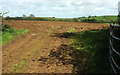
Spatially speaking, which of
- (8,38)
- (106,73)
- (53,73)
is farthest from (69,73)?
(8,38)

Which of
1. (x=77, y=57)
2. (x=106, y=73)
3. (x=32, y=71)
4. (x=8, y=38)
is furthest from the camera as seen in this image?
(x=8, y=38)

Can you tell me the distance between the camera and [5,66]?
224 inches

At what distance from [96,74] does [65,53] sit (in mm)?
2549

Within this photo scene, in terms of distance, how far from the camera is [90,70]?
482 centimetres

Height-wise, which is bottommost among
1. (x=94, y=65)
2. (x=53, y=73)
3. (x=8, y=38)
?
(x=53, y=73)

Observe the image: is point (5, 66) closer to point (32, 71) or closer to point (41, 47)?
point (32, 71)

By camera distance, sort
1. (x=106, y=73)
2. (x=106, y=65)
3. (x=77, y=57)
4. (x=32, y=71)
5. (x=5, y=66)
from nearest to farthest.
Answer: (x=106, y=73)
(x=106, y=65)
(x=32, y=71)
(x=5, y=66)
(x=77, y=57)

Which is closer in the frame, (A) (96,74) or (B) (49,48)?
(A) (96,74)

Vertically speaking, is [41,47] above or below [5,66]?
above

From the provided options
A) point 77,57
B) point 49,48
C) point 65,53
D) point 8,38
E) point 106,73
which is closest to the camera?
point 106,73

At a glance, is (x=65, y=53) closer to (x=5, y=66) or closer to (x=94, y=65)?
(x=94, y=65)

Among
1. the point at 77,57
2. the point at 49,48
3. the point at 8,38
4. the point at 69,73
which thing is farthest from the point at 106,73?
the point at 8,38

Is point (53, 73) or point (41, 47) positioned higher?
point (41, 47)

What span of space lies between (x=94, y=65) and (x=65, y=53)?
218 centimetres
